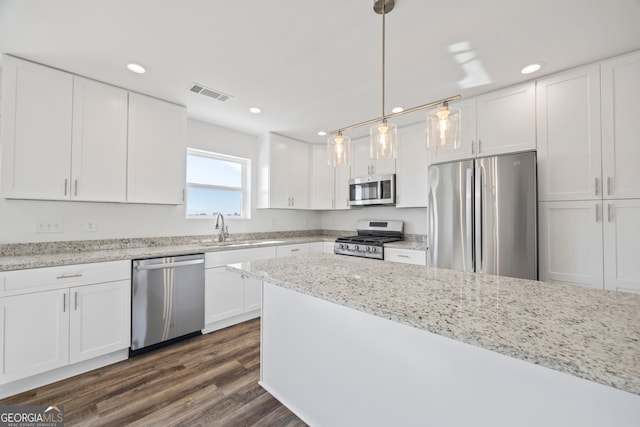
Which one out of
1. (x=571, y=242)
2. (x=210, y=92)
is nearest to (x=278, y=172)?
(x=210, y=92)

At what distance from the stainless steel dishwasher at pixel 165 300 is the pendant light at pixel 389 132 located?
1888 mm

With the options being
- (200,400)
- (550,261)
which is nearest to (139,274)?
(200,400)

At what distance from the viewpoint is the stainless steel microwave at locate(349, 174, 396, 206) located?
3592 millimetres

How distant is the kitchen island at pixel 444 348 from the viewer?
2.29ft

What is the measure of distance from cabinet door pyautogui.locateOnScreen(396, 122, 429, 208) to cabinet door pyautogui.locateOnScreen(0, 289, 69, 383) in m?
3.48

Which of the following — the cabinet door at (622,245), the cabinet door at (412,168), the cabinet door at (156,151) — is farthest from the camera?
the cabinet door at (412,168)

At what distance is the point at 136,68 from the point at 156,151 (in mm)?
820

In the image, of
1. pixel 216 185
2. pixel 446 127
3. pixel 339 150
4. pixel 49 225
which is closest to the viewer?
pixel 446 127

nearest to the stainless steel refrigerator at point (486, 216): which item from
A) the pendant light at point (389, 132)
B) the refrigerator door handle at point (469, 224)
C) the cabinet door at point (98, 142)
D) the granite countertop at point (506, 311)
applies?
the refrigerator door handle at point (469, 224)

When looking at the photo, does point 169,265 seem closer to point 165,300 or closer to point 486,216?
point 165,300

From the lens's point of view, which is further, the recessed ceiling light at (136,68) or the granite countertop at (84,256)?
the recessed ceiling light at (136,68)

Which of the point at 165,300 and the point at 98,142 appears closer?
the point at 98,142

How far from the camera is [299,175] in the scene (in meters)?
4.23

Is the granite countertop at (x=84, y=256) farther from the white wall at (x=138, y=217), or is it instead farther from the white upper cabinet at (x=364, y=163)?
the white upper cabinet at (x=364, y=163)
